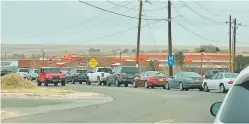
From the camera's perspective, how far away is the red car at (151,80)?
41062 millimetres

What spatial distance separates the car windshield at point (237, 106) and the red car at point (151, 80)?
118 ft

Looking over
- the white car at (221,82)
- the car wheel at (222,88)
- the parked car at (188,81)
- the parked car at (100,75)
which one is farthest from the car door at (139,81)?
the car wheel at (222,88)

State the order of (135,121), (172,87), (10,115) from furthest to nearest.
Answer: (172,87), (10,115), (135,121)

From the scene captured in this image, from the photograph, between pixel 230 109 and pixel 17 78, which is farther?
pixel 17 78

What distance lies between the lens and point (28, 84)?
37688 millimetres

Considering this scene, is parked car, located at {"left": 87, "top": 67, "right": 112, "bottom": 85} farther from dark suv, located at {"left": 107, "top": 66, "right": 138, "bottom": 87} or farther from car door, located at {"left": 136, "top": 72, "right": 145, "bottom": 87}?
car door, located at {"left": 136, "top": 72, "right": 145, "bottom": 87}

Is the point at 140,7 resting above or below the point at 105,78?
above

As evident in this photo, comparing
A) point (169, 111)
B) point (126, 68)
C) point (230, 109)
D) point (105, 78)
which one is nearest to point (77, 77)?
point (105, 78)

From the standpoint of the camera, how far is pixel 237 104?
4875 mm

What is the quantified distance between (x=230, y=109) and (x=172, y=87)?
3391 cm

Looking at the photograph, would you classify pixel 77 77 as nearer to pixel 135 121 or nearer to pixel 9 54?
pixel 135 121

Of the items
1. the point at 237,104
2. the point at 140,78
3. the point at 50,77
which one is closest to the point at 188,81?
the point at 140,78

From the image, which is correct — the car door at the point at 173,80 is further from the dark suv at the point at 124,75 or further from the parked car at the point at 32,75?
the parked car at the point at 32,75

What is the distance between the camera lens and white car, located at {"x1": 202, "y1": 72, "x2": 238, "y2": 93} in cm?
3167
